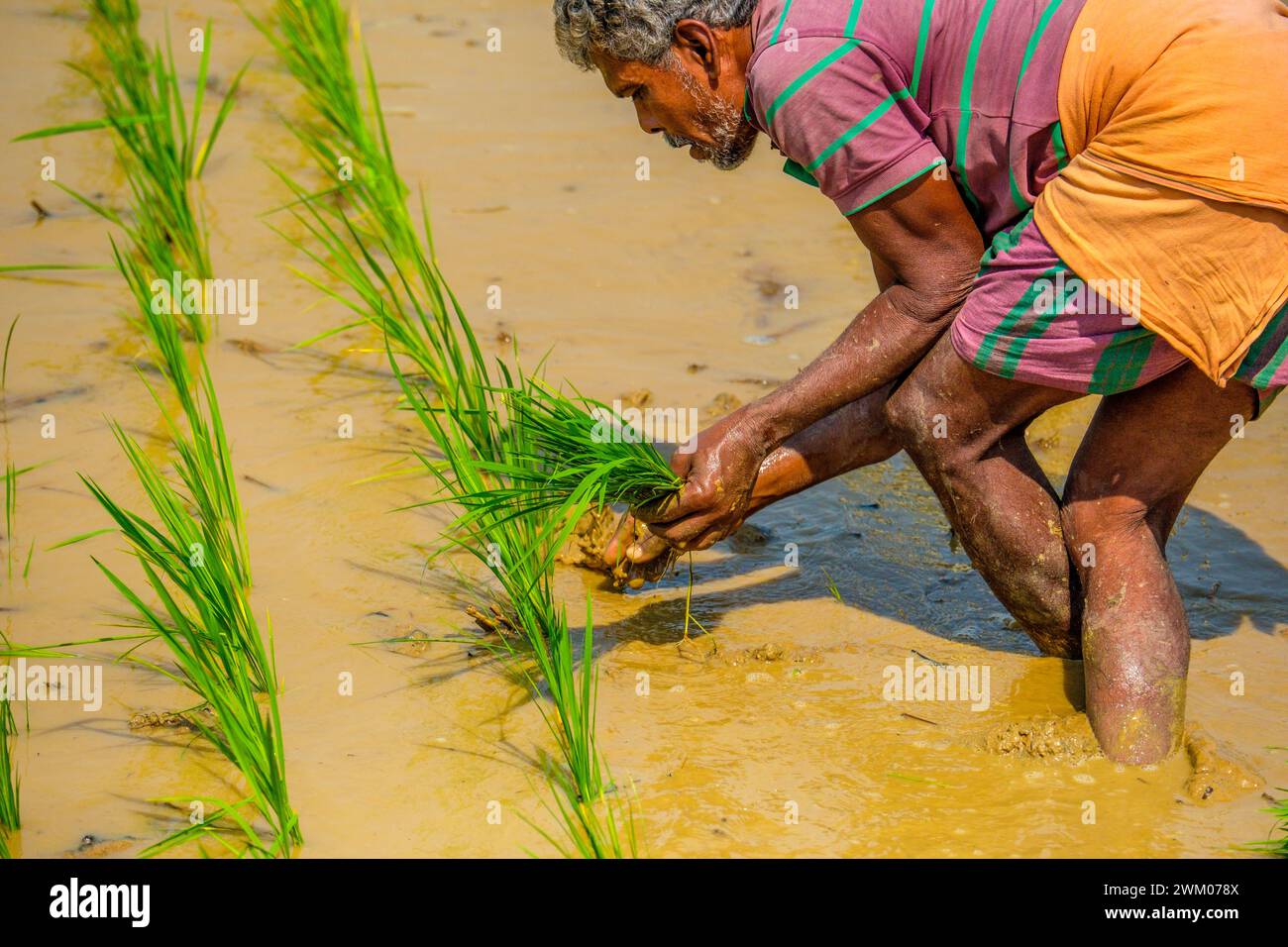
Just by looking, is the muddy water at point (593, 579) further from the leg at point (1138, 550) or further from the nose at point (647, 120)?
the nose at point (647, 120)

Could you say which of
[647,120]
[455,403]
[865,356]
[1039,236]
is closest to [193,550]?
[455,403]

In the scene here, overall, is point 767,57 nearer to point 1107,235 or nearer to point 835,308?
point 1107,235

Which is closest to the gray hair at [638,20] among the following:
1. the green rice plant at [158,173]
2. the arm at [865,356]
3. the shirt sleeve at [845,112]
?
the shirt sleeve at [845,112]

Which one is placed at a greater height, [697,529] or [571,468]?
[571,468]

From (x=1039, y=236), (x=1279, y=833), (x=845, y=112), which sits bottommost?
(x=1279, y=833)

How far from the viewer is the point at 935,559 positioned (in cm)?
287

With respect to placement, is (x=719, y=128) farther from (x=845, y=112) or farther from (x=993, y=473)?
(x=993, y=473)

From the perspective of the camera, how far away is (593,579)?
9.23 ft

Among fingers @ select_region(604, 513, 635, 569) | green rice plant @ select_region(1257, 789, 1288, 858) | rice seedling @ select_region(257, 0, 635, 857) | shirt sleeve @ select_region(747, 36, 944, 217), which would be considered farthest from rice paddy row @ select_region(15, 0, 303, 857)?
green rice plant @ select_region(1257, 789, 1288, 858)

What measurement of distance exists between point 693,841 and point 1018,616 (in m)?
0.76

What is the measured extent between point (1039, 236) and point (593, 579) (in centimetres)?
116

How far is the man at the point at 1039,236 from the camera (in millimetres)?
1956

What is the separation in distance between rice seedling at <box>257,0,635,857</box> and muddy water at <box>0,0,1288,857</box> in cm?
9

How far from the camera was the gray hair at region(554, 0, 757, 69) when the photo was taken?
2.09m
